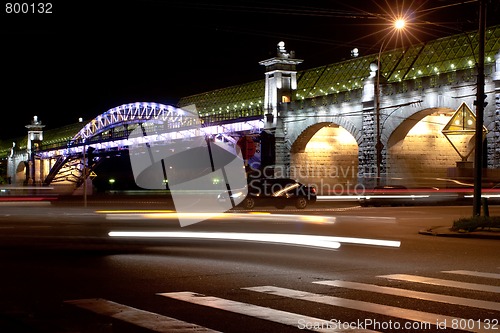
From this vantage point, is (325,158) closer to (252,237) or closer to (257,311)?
(252,237)

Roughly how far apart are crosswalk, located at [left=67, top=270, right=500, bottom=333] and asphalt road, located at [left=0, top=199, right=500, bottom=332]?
0.6 inches

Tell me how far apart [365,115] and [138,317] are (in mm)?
47379

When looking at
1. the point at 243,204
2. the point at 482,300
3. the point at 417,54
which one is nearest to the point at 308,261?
the point at 482,300

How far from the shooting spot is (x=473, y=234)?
65.1ft

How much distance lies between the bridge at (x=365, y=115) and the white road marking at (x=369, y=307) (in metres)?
17.6

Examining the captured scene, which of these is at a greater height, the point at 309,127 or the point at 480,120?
the point at 309,127

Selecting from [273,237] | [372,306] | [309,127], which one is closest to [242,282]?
[372,306]

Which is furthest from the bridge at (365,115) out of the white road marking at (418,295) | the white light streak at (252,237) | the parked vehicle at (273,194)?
the white road marking at (418,295)

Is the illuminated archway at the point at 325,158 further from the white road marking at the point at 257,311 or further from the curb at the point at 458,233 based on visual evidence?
the white road marking at the point at 257,311

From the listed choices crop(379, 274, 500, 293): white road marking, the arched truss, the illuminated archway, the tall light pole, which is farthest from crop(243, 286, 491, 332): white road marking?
the arched truss

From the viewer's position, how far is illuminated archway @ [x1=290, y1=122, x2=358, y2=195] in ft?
214

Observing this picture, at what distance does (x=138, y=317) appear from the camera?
870 cm

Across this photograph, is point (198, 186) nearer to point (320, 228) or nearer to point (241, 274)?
point (320, 228)

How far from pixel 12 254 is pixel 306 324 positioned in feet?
29.5
